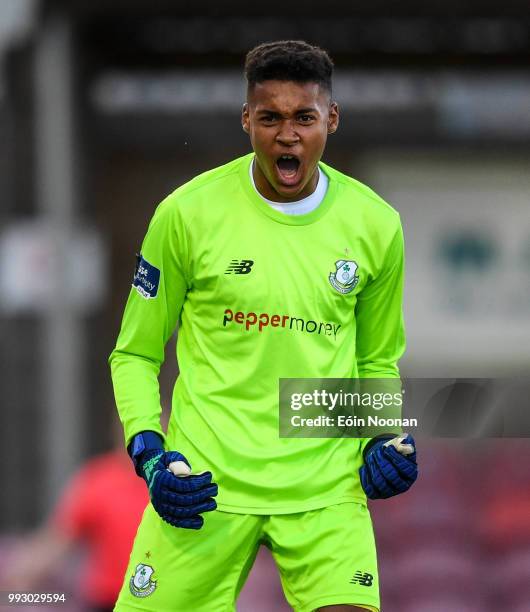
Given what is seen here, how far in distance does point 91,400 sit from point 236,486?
681 cm

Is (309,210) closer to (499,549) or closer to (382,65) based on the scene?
(499,549)

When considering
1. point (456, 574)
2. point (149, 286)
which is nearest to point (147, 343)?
point (149, 286)

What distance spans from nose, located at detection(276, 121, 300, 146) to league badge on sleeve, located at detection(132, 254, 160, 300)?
49cm

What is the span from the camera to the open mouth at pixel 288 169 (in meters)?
4.03

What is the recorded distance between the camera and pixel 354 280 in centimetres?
415

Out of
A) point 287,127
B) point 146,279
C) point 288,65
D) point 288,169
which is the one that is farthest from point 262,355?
point 288,65

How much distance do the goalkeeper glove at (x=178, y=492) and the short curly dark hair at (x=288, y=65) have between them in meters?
0.97

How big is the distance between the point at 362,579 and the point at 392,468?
29cm

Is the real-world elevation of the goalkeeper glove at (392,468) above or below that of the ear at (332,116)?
below

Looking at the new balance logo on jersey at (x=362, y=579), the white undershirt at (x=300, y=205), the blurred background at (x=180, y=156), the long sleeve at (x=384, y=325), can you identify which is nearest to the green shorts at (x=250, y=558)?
the new balance logo on jersey at (x=362, y=579)

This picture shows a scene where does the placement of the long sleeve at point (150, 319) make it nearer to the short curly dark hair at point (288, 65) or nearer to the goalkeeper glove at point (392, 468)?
the short curly dark hair at point (288, 65)

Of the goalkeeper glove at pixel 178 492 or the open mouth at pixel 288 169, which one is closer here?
the goalkeeper glove at pixel 178 492

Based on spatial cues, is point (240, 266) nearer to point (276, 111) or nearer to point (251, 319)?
point (251, 319)

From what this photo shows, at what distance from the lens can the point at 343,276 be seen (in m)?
4.14
